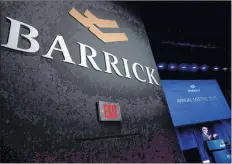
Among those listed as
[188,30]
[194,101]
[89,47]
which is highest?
[188,30]

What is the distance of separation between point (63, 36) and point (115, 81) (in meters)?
0.52

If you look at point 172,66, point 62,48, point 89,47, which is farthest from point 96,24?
point 172,66

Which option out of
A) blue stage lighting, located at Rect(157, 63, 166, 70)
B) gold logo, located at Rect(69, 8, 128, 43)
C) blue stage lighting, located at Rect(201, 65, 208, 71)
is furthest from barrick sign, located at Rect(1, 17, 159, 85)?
blue stage lighting, located at Rect(201, 65, 208, 71)

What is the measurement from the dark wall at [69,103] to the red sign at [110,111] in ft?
0.18

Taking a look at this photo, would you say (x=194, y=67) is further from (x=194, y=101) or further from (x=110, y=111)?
(x=110, y=111)

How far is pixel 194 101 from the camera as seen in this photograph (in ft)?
17.2

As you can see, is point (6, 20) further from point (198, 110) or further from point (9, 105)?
point (198, 110)

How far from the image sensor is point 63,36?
4.59 ft

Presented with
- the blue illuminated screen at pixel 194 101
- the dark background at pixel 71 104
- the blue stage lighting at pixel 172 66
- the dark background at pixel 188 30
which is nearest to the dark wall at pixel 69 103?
the dark background at pixel 71 104

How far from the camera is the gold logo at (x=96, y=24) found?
62.9 inches

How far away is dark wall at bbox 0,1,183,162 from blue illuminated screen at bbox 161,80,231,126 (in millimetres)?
3362

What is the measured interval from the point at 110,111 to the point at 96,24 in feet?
2.57

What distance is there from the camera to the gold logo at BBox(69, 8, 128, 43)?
1598 millimetres

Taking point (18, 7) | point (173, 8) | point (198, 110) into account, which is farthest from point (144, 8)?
point (198, 110)
